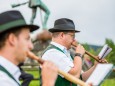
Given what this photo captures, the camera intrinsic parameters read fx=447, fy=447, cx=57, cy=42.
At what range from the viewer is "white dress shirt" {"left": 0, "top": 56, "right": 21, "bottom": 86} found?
2.86 m

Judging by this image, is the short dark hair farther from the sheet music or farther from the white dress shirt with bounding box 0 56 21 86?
the sheet music

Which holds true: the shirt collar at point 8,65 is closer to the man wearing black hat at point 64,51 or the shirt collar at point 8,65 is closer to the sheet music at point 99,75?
the sheet music at point 99,75

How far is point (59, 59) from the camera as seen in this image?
17.0 ft

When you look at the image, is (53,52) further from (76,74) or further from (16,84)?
(16,84)

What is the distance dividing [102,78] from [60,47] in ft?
5.65

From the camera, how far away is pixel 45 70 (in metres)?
3.14

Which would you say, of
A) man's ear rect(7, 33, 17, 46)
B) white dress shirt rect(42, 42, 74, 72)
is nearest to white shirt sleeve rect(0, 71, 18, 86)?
man's ear rect(7, 33, 17, 46)

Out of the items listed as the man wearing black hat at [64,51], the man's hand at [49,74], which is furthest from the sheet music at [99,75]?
the man wearing black hat at [64,51]

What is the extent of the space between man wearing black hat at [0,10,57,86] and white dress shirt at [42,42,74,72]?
212cm

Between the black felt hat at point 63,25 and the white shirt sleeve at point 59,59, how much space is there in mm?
401

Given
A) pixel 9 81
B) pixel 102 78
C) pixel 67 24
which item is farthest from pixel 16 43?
pixel 67 24

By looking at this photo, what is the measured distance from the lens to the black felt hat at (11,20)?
9.80 feet

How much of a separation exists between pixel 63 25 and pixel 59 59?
66cm

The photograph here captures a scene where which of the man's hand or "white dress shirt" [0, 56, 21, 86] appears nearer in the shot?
"white dress shirt" [0, 56, 21, 86]
